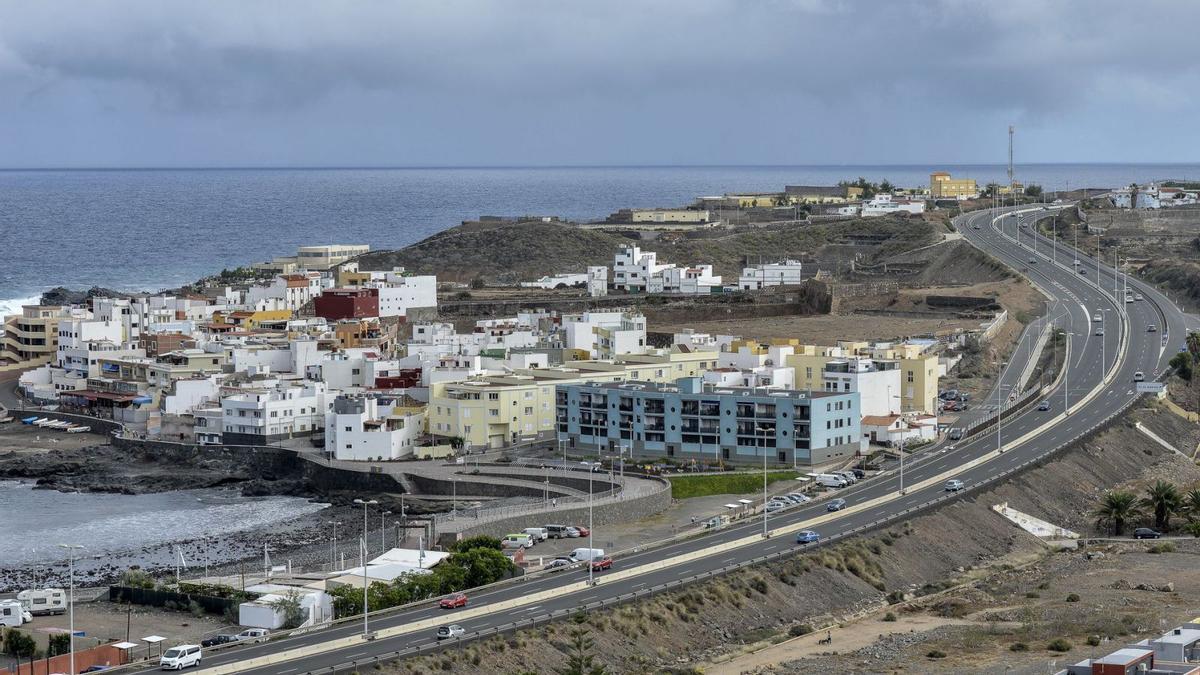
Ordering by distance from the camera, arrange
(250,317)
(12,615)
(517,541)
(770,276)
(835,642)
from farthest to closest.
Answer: (770,276) → (250,317) → (517,541) → (12,615) → (835,642)

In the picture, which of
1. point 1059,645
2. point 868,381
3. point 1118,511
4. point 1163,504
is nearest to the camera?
point 1059,645

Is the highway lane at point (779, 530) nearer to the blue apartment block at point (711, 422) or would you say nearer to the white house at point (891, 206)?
the blue apartment block at point (711, 422)

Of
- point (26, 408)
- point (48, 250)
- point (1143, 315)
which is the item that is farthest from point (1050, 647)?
point (48, 250)

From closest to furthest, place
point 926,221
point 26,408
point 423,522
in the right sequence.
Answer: point 423,522 → point 26,408 → point 926,221

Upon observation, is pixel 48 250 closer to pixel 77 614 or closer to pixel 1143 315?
pixel 1143 315

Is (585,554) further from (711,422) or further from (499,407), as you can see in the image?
(499,407)

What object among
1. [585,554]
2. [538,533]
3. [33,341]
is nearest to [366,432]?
[538,533]
